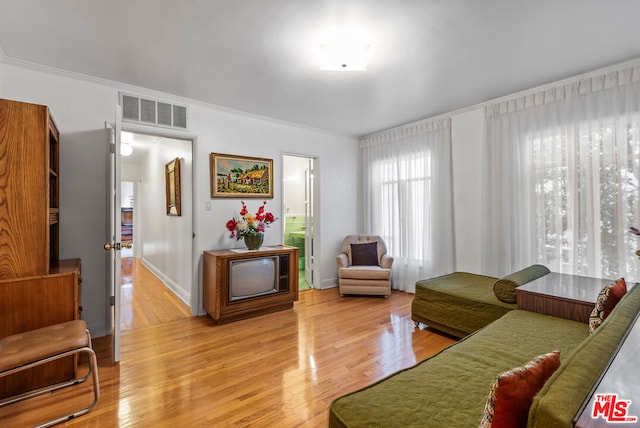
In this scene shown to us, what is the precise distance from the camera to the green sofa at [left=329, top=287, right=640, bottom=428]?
806mm

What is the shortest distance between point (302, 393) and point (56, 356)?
143cm

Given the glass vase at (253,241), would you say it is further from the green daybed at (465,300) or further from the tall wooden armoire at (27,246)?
the green daybed at (465,300)

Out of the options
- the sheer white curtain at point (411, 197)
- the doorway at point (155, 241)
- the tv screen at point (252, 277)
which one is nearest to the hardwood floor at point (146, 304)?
the doorway at point (155, 241)

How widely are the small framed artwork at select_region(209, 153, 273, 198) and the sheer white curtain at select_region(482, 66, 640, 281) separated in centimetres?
268

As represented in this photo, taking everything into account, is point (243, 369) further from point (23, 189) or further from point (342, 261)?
point (342, 261)

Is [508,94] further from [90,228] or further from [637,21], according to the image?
[90,228]

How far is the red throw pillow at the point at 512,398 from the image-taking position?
80 centimetres

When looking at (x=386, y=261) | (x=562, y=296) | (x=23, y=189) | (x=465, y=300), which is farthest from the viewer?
(x=386, y=261)

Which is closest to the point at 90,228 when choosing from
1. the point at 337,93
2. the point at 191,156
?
the point at 191,156

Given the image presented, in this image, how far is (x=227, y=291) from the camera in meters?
3.16

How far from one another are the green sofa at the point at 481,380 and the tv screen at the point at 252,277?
7.29ft

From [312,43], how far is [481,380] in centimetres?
232

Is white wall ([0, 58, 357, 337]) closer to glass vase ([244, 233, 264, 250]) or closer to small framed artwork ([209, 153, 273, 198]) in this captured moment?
small framed artwork ([209, 153, 273, 198])

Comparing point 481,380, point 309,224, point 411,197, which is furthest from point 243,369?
point 411,197
